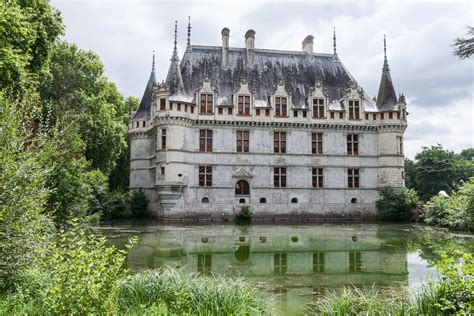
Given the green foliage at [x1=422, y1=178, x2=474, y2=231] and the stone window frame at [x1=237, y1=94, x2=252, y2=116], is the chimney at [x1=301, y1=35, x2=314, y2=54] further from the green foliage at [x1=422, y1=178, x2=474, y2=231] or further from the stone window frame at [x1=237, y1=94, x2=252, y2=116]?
the green foliage at [x1=422, y1=178, x2=474, y2=231]

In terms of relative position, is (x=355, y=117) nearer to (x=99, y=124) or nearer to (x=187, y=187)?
(x=187, y=187)

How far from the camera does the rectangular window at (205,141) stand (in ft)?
97.5

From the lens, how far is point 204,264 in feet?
39.7

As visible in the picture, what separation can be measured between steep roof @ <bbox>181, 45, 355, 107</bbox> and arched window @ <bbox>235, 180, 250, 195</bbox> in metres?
6.12

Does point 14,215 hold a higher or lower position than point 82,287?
higher

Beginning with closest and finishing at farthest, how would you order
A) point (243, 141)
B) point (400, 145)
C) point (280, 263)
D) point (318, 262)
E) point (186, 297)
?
point (186, 297), point (280, 263), point (318, 262), point (243, 141), point (400, 145)

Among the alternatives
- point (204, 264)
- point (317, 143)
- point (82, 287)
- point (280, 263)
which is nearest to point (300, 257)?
point (280, 263)

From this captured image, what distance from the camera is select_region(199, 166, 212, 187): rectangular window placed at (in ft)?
96.4

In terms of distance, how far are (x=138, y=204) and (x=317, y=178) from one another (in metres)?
14.3

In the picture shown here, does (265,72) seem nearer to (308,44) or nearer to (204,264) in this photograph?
(308,44)

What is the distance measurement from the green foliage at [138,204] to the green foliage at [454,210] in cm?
2090

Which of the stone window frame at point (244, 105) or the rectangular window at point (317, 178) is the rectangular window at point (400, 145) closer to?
the rectangular window at point (317, 178)

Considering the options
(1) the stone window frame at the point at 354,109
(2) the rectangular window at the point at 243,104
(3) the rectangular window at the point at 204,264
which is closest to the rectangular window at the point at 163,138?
(2) the rectangular window at the point at 243,104

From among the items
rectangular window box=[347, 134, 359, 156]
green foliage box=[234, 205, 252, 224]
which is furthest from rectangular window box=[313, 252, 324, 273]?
rectangular window box=[347, 134, 359, 156]
